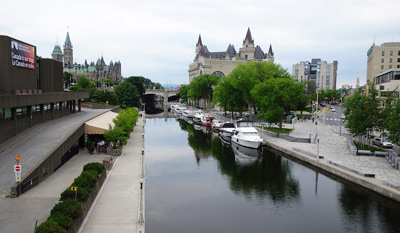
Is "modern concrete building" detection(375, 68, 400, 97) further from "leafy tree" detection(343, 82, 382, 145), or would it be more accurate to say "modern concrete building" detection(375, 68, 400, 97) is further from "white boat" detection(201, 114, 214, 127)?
"white boat" detection(201, 114, 214, 127)

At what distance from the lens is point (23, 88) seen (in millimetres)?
33156

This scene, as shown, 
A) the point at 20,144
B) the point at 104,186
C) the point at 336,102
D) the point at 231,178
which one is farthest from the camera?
the point at 336,102

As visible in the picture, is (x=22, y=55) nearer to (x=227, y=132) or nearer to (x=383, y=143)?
(x=227, y=132)

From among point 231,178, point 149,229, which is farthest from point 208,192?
point 149,229

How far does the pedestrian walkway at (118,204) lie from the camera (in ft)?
55.3

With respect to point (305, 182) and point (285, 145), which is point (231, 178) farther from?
point (285, 145)

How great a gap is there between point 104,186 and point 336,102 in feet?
593

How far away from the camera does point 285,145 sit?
44.0 metres

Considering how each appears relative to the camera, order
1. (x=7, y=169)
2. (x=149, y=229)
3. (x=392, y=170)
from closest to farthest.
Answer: (x=149, y=229)
(x=7, y=169)
(x=392, y=170)

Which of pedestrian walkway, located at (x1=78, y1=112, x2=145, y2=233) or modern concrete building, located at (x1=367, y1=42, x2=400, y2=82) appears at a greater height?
modern concrete building, located at (x1=367, y1=42, x2=400, y2=82)

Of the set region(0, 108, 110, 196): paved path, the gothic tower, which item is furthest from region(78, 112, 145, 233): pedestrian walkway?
the gothic tower

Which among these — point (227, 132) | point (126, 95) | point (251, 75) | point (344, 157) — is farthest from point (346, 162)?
point (126, 95)

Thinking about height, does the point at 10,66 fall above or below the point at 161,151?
above

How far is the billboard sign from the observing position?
101 ft
